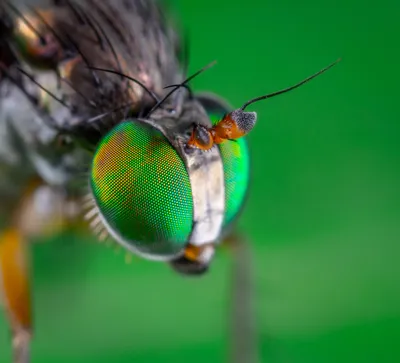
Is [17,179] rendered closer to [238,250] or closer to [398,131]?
[238,250]

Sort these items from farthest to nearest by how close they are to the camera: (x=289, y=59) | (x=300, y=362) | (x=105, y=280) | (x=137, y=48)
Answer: (x=289, y=59)
(x=105, y=280)
(x=300, y=362)
(x=137, y=48)

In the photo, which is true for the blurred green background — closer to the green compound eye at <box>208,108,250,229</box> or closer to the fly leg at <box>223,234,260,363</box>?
the fly leg at <box>223,234,260,363</box>

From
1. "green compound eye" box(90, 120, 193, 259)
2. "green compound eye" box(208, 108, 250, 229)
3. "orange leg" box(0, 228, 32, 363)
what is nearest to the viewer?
"green compound eye" box(90, 120, 193, 259)

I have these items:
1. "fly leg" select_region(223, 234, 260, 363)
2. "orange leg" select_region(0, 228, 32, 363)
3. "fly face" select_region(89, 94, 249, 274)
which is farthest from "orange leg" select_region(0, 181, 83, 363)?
"fly face" select_region(89, 94, 249, 274)

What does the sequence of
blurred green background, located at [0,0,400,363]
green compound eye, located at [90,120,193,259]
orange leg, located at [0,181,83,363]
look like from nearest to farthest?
green compound eye, located at [90,120,193,259]
orange leg, located at [0,181,83,363]
blurred green background, located at [0,0,400,363]

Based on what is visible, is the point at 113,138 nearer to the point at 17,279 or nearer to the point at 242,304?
the point at 17,279

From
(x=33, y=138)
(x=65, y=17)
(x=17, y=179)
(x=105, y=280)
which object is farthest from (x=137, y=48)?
(x=105, y=280)

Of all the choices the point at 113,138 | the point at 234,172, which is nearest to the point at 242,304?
the point at 234,172

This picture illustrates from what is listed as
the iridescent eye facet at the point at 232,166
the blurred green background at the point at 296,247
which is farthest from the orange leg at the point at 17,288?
Answer: the iridescent eye facet at the point at 232,166
